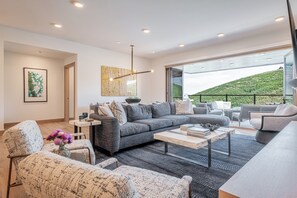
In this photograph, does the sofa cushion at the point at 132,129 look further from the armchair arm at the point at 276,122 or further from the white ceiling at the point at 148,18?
the armchair arm at the point at 276,122

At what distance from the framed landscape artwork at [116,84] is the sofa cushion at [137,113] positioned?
2094 mm

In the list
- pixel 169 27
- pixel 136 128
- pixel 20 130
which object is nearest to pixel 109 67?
pixel 169 27

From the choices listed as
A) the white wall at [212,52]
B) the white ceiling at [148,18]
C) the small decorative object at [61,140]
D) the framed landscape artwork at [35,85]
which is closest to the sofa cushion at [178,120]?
the white ceiling at [148,18]

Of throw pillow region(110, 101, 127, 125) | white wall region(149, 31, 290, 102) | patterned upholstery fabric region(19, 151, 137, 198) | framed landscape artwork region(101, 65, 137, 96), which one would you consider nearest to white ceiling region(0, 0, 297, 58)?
white wall region(149, 31, 290, 102)

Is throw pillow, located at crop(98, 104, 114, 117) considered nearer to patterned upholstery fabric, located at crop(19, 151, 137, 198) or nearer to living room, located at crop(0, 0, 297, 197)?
living room, located at crop(0, 0, 297, 197)

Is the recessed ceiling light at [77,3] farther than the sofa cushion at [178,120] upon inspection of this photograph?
No

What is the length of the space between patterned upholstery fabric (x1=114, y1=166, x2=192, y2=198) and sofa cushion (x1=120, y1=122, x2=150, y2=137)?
166cm

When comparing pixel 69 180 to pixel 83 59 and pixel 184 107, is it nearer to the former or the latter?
pixel 184 107

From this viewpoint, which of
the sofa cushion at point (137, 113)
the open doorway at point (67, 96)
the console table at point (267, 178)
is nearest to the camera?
the console table at point (267, 178)

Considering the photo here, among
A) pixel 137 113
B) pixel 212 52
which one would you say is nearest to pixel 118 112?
pixel 137 113

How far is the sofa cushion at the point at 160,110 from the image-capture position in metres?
4.36

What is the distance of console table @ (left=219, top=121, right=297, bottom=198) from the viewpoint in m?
0.48

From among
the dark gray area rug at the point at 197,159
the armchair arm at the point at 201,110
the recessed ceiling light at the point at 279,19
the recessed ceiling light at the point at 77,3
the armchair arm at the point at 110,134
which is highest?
the recessed ceiling light at the point at 279,19

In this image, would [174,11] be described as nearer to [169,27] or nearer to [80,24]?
[169,27]
